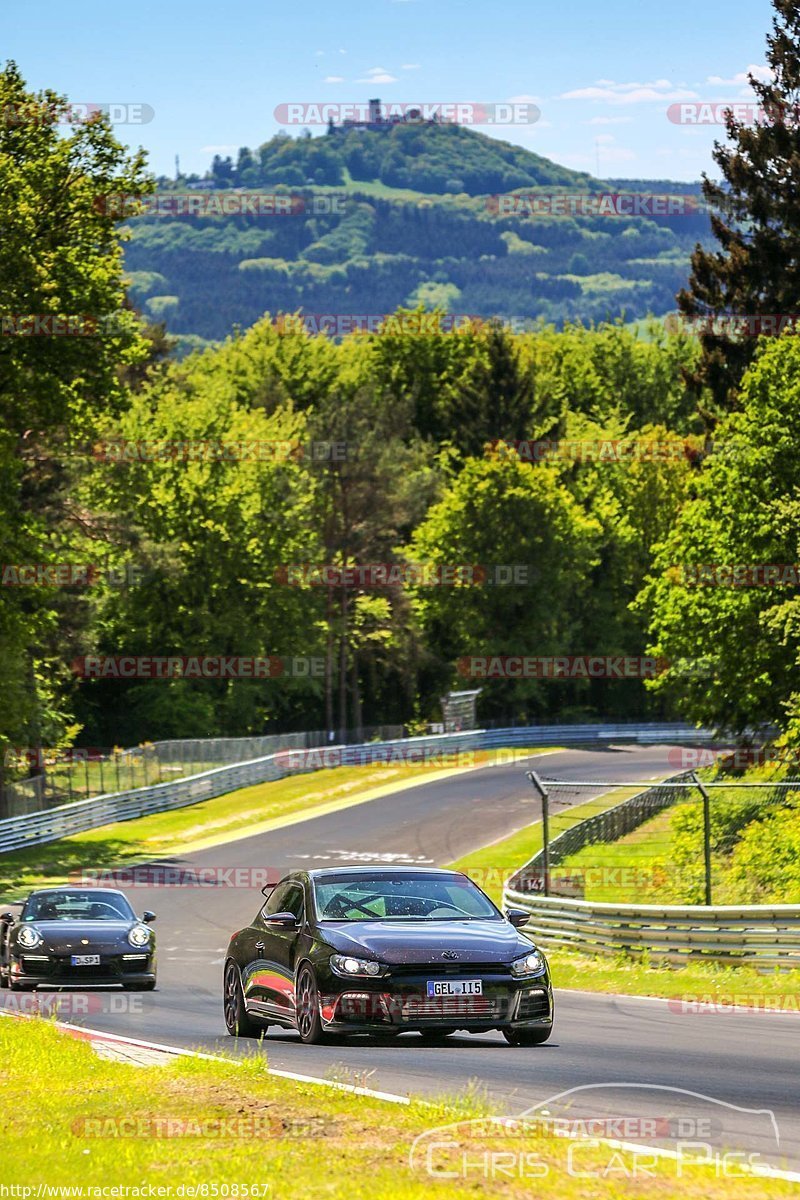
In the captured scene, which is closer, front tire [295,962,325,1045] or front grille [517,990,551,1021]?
front grille [517,990,551,1021]

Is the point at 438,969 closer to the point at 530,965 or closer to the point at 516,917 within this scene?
the point at 530,965

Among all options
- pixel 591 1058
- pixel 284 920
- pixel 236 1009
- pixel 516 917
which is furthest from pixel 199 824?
pixel 591 1058

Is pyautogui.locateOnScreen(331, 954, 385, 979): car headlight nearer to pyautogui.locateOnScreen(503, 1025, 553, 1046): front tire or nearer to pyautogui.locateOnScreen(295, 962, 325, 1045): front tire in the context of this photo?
pyautogui.locateOnScreen(295, 962, 325, 1045): front tire

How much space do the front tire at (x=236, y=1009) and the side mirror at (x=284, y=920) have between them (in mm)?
1167

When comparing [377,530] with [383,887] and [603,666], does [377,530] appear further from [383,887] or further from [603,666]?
[383,887]

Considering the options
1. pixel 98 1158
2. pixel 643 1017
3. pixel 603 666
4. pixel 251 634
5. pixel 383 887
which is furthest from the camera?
pixel 603 666

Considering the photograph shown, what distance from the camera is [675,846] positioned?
92.0 feet

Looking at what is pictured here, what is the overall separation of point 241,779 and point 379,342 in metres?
47.6

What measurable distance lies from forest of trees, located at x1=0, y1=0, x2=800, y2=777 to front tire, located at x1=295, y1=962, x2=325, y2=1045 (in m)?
24.2

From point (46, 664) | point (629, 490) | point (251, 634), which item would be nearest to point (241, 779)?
point (46, 664)

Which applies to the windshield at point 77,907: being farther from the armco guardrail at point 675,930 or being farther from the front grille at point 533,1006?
the front grille at point 533,1006

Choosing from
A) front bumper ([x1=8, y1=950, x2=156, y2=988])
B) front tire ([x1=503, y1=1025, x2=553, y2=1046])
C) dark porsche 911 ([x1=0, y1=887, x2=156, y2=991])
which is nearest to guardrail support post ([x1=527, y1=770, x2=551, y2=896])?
dark porsche 911 ([x1=0, y1=887, x2=156, y2=991])

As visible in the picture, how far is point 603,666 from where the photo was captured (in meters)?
95.9

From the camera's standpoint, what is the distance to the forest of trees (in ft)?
143
